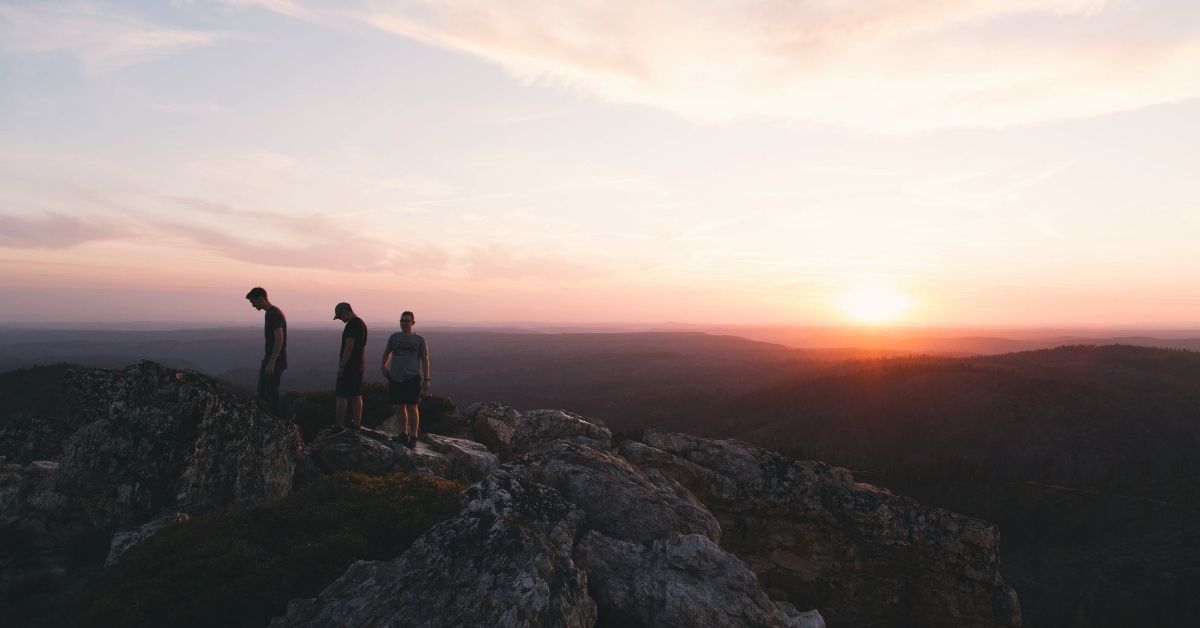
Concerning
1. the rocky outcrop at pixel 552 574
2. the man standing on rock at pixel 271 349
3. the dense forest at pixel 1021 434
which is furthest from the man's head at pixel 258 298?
the rocky outcrop at pixel 552 574

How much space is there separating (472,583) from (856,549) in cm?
1077

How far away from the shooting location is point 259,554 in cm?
874

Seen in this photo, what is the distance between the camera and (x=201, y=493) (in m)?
11.4

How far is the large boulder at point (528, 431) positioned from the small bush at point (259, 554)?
26.1ft

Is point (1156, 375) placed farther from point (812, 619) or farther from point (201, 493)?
point (201, 493)

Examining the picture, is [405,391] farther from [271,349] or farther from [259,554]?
[259,554]

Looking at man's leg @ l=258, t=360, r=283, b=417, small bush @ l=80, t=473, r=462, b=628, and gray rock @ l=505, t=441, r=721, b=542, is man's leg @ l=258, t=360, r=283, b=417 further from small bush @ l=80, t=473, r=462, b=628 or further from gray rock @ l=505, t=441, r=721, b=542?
gray rock @ l=505, t=441, r=721, b=542

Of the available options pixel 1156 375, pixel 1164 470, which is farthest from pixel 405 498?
pixel 1156 375

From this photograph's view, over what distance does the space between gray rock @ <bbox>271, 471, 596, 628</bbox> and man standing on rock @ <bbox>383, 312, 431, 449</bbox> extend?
7019mm

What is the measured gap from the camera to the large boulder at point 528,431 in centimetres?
1883

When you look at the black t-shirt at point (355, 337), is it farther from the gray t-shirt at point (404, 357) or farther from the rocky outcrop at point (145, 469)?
the rocky outcrop at point (145, 469)

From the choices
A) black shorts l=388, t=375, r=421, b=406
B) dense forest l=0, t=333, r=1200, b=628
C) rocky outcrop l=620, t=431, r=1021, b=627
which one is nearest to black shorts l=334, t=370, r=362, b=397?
black shorts l=388, t=375, r=421, b=406

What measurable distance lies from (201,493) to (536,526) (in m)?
7.65

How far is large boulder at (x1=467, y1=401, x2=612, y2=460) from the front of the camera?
18828 mm
